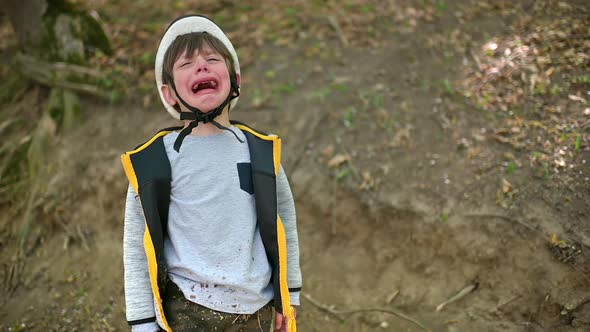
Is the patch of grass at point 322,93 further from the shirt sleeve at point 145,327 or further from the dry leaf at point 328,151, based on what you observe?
the shirt sleeve at point 145,327

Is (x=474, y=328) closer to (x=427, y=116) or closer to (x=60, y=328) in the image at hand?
(x=427, y=116)

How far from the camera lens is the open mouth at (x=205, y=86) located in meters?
2.51

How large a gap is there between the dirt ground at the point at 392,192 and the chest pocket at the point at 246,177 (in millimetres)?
2115

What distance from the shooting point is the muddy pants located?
2.50m

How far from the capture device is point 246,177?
8.34 feet

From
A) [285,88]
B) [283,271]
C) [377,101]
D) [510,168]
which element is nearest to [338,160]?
[377,101]

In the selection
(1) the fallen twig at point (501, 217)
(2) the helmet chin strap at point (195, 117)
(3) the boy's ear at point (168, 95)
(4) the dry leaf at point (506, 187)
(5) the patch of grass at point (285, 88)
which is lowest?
(1) the fallen twig at point (501, 217)

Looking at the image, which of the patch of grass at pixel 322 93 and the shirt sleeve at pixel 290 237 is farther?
the patch of grass at pixel 322 93

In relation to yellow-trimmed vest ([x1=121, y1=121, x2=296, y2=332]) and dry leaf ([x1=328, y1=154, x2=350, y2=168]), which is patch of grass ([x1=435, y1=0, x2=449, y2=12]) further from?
yellow-trimmed vest ([x1=121, y1=121, x2=296, y2=332])

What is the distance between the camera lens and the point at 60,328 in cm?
443

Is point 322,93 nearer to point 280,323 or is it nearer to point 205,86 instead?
point 205,86

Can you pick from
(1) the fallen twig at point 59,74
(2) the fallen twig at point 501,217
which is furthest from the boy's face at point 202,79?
(1) the fallen twig at point 59,74

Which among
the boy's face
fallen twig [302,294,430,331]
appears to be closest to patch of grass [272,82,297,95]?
fallen twig [302,294,430,331]

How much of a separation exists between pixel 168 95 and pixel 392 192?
2.49m
